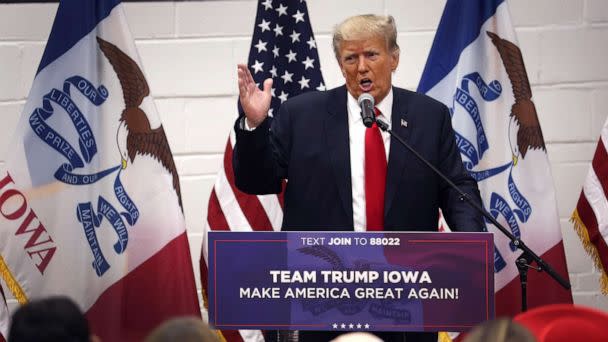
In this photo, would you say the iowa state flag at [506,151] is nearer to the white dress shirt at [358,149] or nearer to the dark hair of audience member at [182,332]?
the white dress shirt at [358,149]

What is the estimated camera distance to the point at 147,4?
5.04m

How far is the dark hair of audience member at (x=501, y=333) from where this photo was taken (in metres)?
1.69

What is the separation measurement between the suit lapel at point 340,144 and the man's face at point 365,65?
0.06 meters

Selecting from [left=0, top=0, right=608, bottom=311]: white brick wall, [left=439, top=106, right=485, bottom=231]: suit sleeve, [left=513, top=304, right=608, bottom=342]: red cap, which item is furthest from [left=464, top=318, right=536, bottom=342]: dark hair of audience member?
[left=0, top=0, right=608, bottom=311]: white brick wall

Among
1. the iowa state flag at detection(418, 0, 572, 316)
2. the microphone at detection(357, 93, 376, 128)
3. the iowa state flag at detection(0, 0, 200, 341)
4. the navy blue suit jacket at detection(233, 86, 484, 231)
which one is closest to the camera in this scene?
the microphone at detection(357, 93, 376, 128)

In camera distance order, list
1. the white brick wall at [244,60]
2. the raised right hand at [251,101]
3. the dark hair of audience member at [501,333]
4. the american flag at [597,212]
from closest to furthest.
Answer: the dark hair of audience member at [501,333] → the raised right hand at [251,101] → the american flag at [597,212] → the white brick wall at [244,60]

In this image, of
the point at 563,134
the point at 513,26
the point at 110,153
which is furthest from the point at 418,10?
the point at 110,153

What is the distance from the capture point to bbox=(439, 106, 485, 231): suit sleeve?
10.7 ft

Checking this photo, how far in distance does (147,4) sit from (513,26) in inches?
68.7

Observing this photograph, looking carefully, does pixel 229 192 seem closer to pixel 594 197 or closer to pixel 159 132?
pixel 159 132

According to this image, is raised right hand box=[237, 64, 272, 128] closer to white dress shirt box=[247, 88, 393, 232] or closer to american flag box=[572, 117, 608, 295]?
white dress shirt box=[247, 88, 393, 232]

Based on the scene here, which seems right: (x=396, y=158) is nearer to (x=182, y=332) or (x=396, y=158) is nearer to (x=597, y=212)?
(x=597, y=212)

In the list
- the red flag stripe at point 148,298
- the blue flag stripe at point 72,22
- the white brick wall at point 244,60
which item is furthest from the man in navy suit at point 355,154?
the white brick wall at point 244,60

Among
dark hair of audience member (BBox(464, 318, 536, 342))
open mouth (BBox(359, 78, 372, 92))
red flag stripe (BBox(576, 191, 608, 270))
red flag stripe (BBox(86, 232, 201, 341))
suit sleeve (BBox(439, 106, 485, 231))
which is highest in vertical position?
open mouth (BBox(359, 78, 372, 92))
